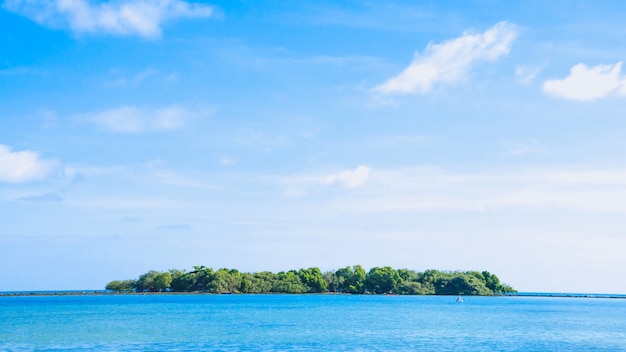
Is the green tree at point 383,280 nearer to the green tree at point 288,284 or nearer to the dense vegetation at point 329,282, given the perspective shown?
the dense vegetation at point 329,282

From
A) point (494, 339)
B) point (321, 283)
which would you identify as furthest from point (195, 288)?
point (494, 339)

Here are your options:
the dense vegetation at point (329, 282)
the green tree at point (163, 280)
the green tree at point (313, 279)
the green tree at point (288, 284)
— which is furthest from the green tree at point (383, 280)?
the green tree at point (163, 280)

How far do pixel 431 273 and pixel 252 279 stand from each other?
51627 millimetres

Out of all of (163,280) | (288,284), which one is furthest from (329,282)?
(163,280)

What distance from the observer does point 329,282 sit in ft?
623

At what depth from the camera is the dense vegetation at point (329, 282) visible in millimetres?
174500

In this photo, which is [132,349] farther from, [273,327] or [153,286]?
[153,286]

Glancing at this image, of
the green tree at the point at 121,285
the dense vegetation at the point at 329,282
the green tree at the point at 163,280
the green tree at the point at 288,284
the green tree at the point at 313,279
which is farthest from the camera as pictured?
the green tree at the point at 121,285

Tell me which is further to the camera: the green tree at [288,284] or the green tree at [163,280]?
the green tree at [288,284]

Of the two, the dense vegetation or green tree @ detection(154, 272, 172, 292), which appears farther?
green tree @ detection(154, 272, 172, 292)

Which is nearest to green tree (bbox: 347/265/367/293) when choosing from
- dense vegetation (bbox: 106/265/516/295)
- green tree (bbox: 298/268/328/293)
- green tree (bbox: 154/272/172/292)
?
dense vegetation (bbox: 106/265/516/295)

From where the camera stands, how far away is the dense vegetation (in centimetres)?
17450

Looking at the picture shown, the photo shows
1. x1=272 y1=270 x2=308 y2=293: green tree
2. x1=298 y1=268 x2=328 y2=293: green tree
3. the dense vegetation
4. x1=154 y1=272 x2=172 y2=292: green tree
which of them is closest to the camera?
the dense vegetation

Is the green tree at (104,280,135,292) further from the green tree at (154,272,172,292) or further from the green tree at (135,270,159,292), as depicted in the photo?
the green tree at (154,272,172,292)
